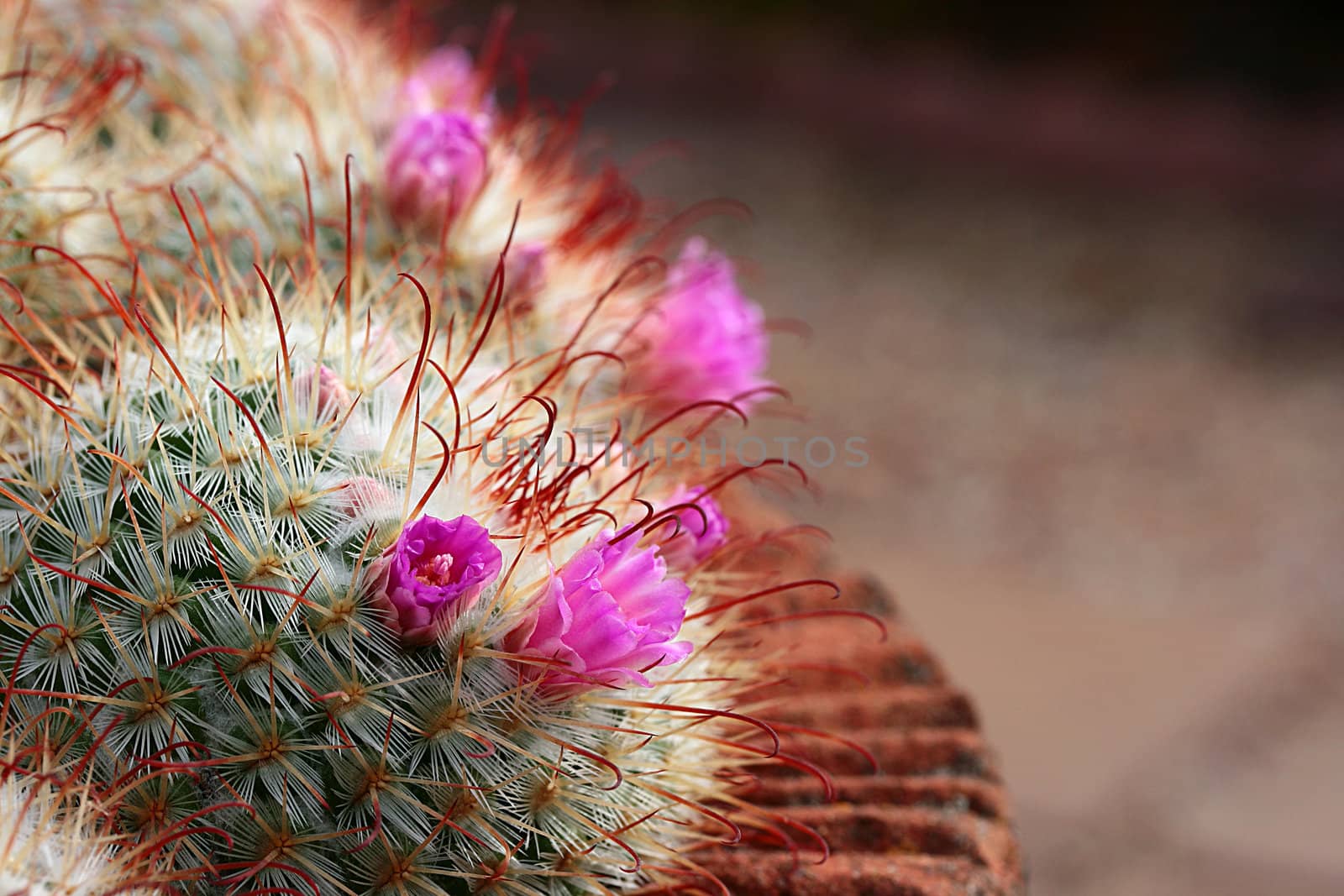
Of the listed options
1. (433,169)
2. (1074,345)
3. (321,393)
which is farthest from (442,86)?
(1074,345)

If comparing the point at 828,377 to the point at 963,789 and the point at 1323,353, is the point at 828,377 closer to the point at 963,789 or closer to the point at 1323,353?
the point at 1323,353

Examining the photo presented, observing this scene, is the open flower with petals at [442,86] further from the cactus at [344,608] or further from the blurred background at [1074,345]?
the blurred background at [1074,345]

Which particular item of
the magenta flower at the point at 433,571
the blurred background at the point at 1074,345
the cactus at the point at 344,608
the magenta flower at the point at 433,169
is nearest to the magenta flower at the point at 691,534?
the cactus at the point at 344,608

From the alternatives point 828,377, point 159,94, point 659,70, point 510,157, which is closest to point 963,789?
point 510,157

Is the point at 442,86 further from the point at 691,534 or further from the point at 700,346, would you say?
the point at 691,534

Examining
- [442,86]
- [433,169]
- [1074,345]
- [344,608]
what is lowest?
[344,608]

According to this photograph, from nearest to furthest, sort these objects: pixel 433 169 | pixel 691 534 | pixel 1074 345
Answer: pixel 691 534
pixel 433 169
pixel 1074 345
